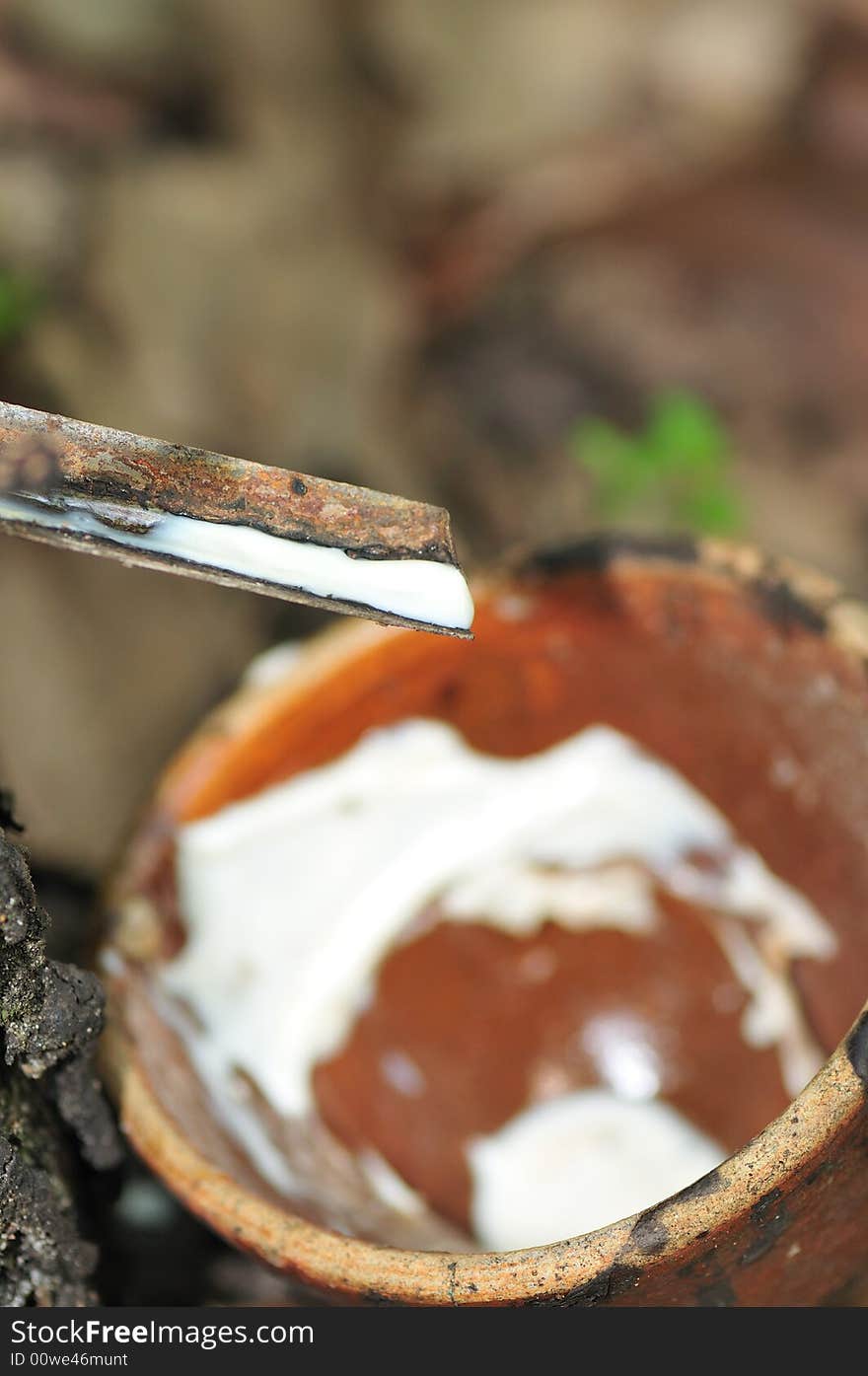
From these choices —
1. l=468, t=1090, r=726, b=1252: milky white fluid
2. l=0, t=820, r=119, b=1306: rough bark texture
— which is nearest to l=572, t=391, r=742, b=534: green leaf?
l=468, t=1090, r=726, b=1252: milky white fluid

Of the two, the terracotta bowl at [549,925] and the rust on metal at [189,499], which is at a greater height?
the rust on metal at [189,499]

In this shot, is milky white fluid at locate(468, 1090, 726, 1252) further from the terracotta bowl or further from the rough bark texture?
the rough bark texture

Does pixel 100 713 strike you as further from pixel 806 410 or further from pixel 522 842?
pixel 806 410

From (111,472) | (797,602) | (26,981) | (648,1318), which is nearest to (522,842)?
(797,602)

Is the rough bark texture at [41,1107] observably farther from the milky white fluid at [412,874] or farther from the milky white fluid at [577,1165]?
the milky white fluid at [577,1165]

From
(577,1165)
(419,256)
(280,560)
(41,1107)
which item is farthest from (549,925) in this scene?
(419,256)

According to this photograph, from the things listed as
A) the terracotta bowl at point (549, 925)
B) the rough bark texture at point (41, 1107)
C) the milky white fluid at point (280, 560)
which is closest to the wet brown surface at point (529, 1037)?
the terracotta bowl at point (549, 925)

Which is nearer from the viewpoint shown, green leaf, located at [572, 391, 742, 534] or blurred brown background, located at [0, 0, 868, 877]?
green leaf, located at [572, 391, 742, 534]
